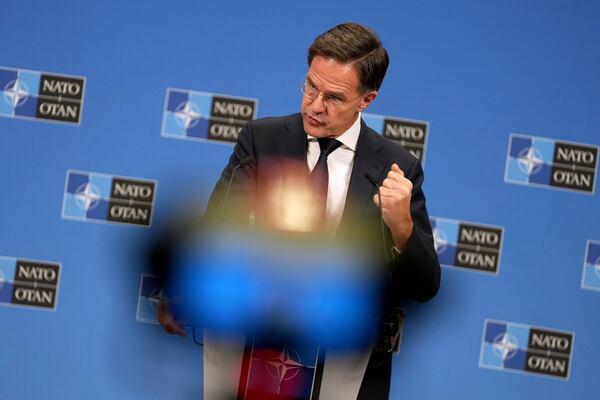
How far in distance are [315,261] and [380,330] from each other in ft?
0.65

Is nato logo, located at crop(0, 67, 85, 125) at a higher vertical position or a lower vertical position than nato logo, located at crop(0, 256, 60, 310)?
higher

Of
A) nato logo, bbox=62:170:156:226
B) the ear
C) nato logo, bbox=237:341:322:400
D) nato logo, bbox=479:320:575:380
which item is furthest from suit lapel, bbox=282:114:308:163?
nato logo, bbox=479:320:575:380

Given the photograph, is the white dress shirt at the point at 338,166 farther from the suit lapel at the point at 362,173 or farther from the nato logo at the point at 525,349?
the nato logo at the point at 525,349

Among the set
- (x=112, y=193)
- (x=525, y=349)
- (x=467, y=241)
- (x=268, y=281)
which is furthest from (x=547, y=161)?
(x=268, y=281)

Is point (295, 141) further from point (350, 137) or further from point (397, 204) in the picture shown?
point (397, 204)

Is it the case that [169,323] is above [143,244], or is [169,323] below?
below

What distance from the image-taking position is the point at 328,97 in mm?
1539

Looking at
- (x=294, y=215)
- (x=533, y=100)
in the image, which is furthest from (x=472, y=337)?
(x=294, y=215)

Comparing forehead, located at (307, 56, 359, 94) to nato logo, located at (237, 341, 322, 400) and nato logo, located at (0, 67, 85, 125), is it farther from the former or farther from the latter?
nato logo, located at (0, 67, 85, 125)

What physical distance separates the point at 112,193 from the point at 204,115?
40 centimetres

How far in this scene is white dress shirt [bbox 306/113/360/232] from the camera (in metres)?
1.49

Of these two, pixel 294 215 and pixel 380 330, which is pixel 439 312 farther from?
pixel 294 215

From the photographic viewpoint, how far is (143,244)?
124 centimetres

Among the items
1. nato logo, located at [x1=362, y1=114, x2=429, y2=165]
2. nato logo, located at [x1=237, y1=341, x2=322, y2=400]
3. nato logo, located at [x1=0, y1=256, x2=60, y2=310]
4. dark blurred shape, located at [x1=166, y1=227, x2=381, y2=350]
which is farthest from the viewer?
nato logo, located at [x1=0, y1=256, x2=60, y2=310]
